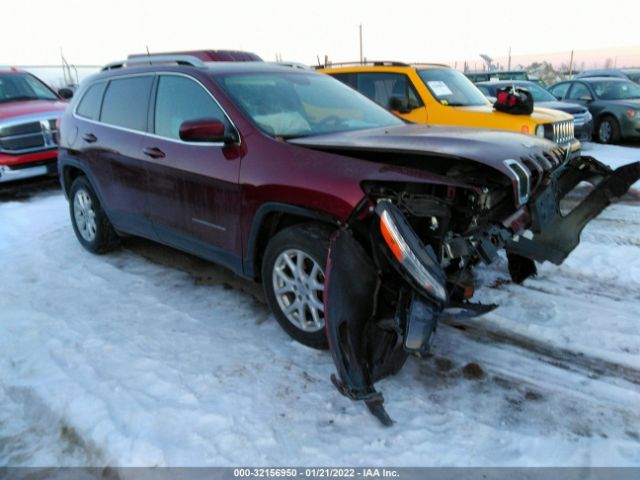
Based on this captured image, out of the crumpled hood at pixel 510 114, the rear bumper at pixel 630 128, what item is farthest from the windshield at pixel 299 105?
the rear bumper at pixel 630 128

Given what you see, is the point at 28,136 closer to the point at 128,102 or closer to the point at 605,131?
the point at 128,102

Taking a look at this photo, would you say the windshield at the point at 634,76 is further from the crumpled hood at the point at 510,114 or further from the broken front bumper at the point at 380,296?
the broken front bumper at the point at 380,296

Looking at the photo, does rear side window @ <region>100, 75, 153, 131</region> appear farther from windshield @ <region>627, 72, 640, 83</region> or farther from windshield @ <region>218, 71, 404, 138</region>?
windshield @ <region>627, 72, 640, 83</region>

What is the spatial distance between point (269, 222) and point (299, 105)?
1.02m

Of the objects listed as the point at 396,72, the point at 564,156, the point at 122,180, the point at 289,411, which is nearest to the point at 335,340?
the point at 289,411

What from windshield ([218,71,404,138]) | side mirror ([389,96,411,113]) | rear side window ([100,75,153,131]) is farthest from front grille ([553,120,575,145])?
rear side window ([100,75,153,131])

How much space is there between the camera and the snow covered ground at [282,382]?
2580 millimetres

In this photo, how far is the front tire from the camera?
126 inches

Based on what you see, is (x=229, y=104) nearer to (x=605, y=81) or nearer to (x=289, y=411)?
(x=289, y=411)

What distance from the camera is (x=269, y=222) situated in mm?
3555

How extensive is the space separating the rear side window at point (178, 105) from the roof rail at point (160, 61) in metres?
0.19

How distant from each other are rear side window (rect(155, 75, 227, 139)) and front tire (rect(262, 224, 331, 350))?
1.10m

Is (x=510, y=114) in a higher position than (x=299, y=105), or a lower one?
lower

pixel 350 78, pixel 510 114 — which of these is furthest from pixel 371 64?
pixel 510 114
